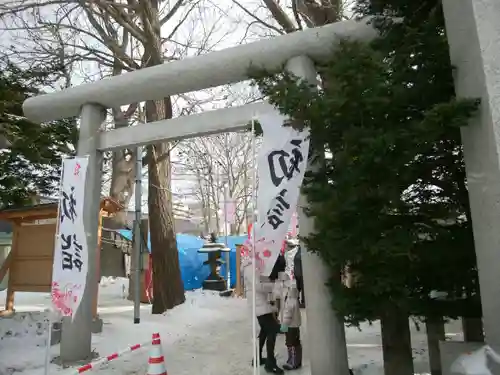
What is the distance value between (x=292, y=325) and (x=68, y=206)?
3.57m

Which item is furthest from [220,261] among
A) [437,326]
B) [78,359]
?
[437,326]

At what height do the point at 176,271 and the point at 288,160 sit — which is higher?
the point at 288,160

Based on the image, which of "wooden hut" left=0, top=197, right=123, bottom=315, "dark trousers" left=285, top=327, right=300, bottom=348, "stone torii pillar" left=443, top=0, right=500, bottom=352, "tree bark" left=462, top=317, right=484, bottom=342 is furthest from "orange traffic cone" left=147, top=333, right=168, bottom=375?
"wooden hut" left=0, top=197, right=123, bottom=315

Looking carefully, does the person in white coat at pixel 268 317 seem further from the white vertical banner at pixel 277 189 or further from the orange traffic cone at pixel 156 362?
the orange traffic cone at pixel 156 362

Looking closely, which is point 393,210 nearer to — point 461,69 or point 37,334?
point 461,69

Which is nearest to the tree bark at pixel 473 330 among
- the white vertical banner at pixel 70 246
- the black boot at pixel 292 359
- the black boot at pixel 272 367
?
the black boot at pixel 292 359

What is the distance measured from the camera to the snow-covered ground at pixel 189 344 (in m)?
5.98

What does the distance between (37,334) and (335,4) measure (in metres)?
8.61

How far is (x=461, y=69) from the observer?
3752 millimetres

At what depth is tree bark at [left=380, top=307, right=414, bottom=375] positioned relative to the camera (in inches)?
171

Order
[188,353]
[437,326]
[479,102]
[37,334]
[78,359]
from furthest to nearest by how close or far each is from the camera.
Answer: [37,334]
[188,353]
[78,359]
[437,326]
[479,102]

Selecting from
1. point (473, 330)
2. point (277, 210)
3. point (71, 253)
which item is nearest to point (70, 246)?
point (71, 253)

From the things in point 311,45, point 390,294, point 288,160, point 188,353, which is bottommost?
point 188,353

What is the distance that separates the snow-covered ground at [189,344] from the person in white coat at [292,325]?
0.61 feet
